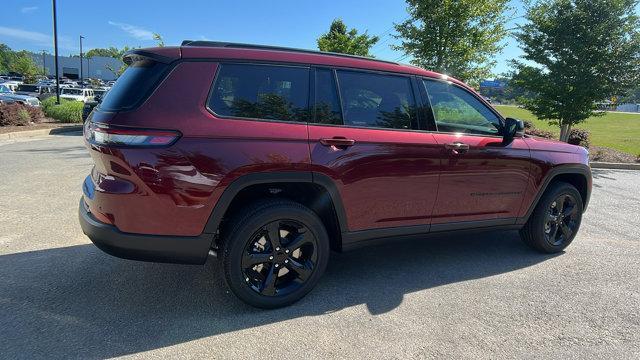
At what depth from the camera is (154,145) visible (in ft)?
8.89

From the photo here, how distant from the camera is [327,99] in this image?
10.8 ft

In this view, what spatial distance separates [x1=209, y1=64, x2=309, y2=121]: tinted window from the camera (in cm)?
295

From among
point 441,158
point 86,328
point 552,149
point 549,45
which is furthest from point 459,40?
point 86,328

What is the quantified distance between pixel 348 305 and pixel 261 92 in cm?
175

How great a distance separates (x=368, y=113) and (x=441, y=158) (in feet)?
2.52

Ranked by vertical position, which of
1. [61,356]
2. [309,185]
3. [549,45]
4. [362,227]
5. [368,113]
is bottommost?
[61,356]

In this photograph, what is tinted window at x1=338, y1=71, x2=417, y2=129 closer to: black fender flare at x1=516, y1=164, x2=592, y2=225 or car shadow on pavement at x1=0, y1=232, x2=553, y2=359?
car shadow on pavement at x1=0, y1=232, x2=553, y2=359

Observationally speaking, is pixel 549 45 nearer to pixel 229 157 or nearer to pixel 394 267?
pixel 394 267

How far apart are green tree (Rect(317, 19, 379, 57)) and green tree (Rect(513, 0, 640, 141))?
396 inches

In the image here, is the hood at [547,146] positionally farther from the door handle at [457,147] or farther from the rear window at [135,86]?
the rear window at [135,86]

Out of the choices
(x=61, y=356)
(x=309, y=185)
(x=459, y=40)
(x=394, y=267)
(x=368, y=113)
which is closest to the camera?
(x=61, y=356)

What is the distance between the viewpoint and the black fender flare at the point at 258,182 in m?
2.92

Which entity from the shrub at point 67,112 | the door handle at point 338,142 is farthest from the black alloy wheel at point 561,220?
the shrub at point 67,112

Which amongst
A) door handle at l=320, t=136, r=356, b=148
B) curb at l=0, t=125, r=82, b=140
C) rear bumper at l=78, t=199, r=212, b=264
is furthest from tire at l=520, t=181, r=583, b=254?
curb at l=0, t=125, r=82, b=140
